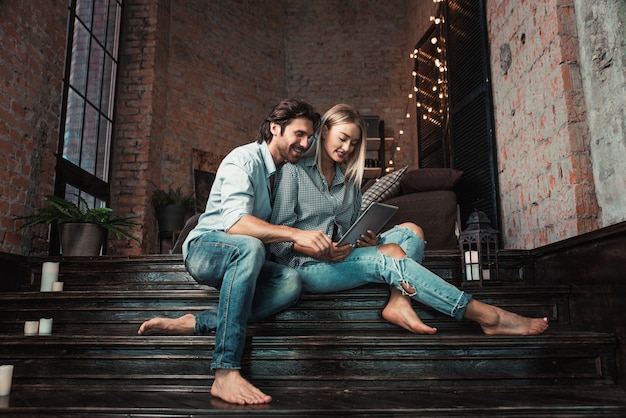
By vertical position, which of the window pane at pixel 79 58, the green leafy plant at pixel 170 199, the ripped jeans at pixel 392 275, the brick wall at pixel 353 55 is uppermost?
the brick wall at pixel 353 55

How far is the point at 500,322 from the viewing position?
199cm

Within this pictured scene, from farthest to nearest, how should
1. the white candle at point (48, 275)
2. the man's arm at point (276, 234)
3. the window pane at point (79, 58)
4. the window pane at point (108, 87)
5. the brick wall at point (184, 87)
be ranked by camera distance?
1. the brick wall at point (184, 87)
2. the window pane at point (108, 87)
3. the window pane at point (79, 58)
4. the white candle at point (48, 275)
5. the man's arm at point (276, 234)

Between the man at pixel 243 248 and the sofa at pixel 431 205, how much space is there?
1520 millimetres

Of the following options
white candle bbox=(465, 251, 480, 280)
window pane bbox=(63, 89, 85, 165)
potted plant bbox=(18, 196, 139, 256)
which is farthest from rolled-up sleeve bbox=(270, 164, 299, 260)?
window pane bbox=(63, 89, 85, 165)

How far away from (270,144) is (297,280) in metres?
0.54

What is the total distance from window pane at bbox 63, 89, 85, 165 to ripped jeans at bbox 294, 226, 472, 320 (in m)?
3.34

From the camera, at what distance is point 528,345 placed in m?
1.88

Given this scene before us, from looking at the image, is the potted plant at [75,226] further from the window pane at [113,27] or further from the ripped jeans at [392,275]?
the window pane at [113,27]

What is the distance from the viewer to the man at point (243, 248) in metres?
1.72

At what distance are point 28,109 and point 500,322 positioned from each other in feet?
10.8

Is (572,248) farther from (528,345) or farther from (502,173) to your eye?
(502,173)

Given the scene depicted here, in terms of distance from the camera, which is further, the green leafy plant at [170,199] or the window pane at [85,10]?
the green leafy plant at [170,199]

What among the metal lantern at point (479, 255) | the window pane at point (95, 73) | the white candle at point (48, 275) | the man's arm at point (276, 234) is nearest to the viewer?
the man's arm at point (276, 234)

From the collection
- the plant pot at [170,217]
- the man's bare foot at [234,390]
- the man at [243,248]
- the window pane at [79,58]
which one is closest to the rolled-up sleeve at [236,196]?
the man at [243,248]
